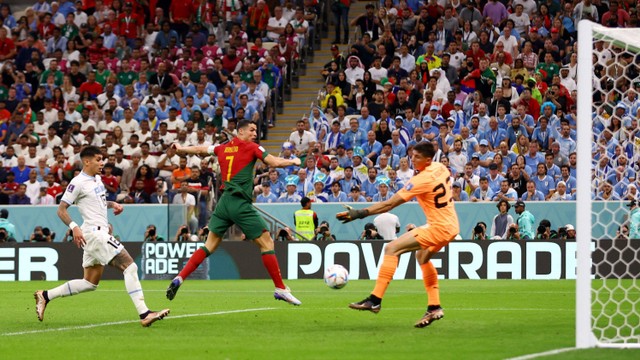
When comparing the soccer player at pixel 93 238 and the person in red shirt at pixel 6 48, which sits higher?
the person in red shirt at pixel 6 48

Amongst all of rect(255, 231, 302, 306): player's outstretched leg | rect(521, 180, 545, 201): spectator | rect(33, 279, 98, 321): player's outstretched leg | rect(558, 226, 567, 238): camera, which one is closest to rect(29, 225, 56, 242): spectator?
rect(521, 180, 545, 201): spectator

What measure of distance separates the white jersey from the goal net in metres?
5.58

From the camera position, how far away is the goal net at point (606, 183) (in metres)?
10.2

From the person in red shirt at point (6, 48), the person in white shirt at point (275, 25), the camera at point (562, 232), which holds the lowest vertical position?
the camera at point (562, 232)

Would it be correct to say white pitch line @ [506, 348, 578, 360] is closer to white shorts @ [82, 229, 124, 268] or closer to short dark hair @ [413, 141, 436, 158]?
short dark hair @ [413, 141, 436, 158]

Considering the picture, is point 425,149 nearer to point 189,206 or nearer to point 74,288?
point 74,288

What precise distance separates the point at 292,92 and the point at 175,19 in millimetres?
4566

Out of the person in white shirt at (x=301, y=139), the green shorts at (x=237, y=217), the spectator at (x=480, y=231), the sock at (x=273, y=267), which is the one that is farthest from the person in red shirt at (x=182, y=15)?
the sock at (x=273, y=267)

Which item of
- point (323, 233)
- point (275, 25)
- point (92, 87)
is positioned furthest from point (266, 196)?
point (92, 87)

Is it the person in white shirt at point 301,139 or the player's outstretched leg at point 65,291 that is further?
the person in white shirt at point 301,139

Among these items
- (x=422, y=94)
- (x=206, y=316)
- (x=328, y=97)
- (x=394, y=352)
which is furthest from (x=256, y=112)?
(x=394, y=352)

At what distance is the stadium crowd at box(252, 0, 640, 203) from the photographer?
25.7 m

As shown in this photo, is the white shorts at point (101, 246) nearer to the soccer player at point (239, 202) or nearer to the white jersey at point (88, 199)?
the white jersey at point (88, 199)

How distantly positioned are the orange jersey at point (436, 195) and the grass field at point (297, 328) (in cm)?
114
